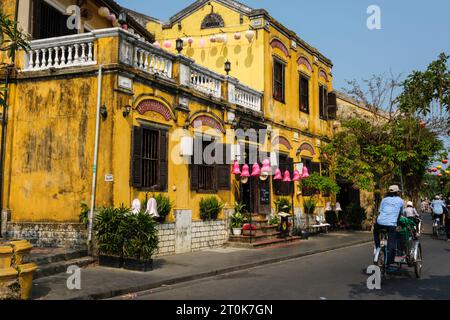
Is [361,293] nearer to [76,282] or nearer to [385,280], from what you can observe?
[385,280]

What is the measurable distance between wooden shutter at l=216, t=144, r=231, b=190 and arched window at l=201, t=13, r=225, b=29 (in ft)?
22.8

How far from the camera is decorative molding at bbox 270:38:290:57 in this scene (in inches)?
811

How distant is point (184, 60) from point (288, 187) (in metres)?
8.54

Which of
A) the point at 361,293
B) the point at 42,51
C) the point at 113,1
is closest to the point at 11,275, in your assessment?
the point at 361,293

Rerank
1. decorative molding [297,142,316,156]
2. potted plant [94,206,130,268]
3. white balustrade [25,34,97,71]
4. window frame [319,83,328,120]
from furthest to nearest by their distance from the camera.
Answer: window frame [319,83,328,120] → decorative molding [297,142,316,156] → white balustrade [25,34,97,71] → potted plant [94,206,130,268]

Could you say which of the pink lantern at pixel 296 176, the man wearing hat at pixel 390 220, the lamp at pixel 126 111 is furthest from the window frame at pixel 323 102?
the man wearing hat at pixel 390 220

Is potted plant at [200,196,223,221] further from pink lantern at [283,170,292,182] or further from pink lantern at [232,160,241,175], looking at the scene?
pink lantern at [283,170,292,182]

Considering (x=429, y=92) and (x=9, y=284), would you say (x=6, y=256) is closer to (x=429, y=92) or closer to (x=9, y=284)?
(x=9, y=284)

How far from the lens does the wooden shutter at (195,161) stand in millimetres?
14836

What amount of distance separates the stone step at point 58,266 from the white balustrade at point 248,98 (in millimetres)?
9006

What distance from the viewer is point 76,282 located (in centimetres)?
880

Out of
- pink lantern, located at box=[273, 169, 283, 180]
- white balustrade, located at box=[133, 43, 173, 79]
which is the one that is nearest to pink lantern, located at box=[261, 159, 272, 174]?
pink lantern, located at box=[273, 169, 283, 180]

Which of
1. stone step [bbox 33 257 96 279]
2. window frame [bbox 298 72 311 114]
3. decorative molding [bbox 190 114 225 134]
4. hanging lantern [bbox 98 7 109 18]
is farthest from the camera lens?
window frame [bbox 298 72 311 114]

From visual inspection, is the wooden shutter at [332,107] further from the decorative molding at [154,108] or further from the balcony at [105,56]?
the decorative molding at [154,108]
